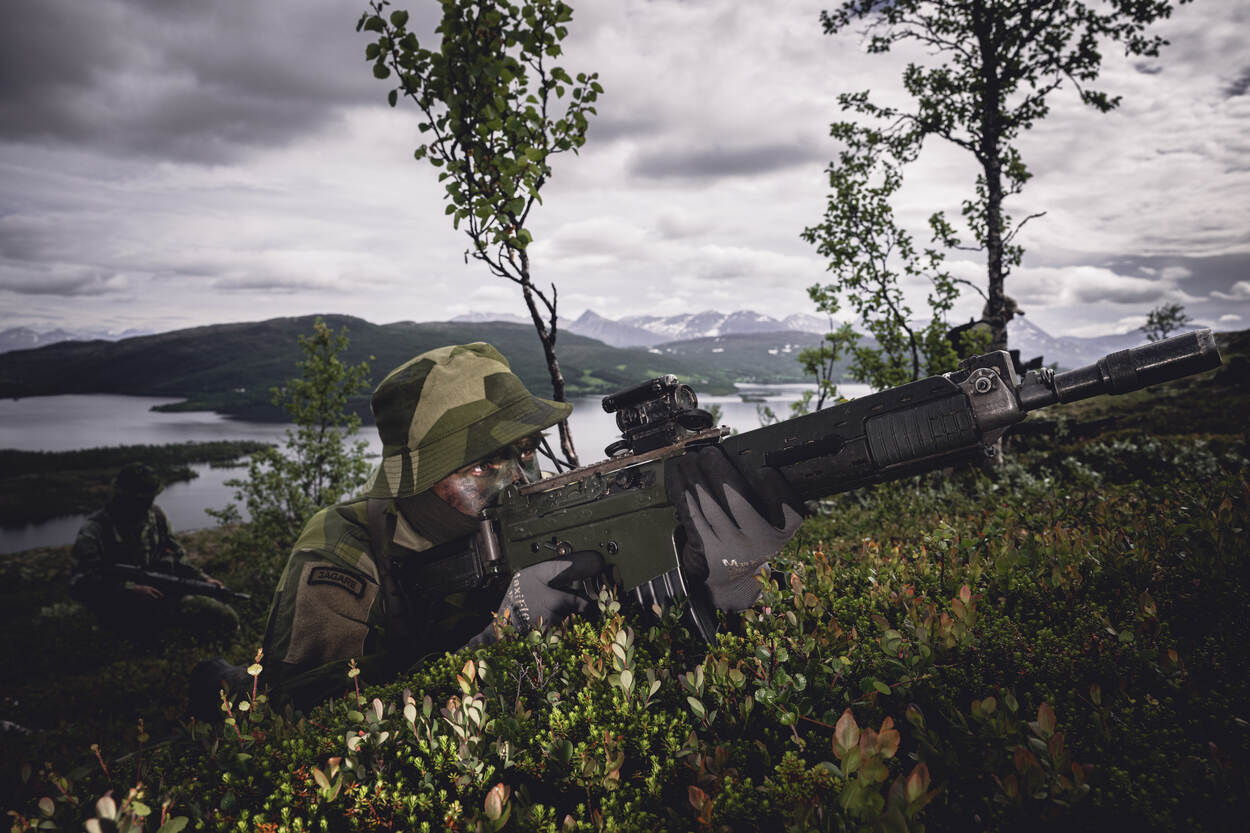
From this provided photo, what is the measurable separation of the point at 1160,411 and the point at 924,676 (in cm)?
2802

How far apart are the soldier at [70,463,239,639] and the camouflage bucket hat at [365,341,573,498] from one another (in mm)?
9121

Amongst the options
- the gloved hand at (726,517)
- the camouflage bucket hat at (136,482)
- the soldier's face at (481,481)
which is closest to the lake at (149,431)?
the camouflage bucket hat at (136,482)

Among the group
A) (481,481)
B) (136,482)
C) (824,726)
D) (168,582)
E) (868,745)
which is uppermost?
(136,482)

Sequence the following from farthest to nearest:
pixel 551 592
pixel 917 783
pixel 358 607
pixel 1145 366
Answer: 1. pixel 358 607
2. pixel 551 592
3. pixel 1145 366
4. pixel 917 783

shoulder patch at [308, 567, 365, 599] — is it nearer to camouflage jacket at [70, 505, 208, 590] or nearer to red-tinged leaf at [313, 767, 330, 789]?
red-tinged leaf at [313, 767, 330, 789]

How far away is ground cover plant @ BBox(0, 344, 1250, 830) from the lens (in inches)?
56.6

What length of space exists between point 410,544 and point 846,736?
3692mm

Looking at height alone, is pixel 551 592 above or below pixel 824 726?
above

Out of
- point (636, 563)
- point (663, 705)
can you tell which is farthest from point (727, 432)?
point (663, 705)

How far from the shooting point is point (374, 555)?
4336 millimetres

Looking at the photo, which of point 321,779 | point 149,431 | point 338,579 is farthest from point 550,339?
point 149,431

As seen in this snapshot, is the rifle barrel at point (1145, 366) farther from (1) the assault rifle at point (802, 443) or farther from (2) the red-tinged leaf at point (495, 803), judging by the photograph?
(2) the red-tinged leaf at point (495, 803)

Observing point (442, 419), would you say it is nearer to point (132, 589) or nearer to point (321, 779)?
point (321, 779)

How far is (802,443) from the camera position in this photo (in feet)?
10.7
